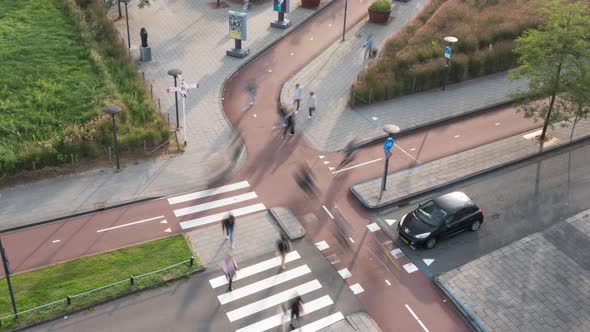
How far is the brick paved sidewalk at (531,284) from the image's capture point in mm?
20344

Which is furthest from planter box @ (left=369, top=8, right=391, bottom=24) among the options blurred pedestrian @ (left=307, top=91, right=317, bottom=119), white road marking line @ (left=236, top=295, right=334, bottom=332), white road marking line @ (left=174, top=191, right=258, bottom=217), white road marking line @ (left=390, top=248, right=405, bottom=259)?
white road marking line @ (left=236, top=295, right=334, bottom=332)

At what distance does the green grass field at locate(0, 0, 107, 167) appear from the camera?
28094mm

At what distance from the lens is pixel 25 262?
70.1 feet

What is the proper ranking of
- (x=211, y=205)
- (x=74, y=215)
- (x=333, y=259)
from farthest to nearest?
(x=211, y=205) → (x=74, y=215) → (x=333, y=259)

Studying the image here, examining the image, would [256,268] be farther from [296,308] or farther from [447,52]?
[447,52]

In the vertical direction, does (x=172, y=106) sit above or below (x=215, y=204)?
above

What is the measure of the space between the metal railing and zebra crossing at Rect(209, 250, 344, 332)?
1.90 meters

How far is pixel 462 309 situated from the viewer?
20.6 metres

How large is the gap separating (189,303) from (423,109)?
58.1ft

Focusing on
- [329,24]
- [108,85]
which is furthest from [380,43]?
[108,85]

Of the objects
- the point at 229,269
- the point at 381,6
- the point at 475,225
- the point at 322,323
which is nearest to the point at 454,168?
the point at 475,225

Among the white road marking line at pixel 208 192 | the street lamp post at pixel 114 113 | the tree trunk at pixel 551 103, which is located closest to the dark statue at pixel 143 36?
the street lamp post at pixel 114 113

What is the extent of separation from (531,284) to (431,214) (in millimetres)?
4293

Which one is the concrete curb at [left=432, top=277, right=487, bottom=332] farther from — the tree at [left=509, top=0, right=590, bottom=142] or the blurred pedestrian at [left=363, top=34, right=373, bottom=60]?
the blurred pedestrian at [left=363, top=34, right=373, bottom=60]
